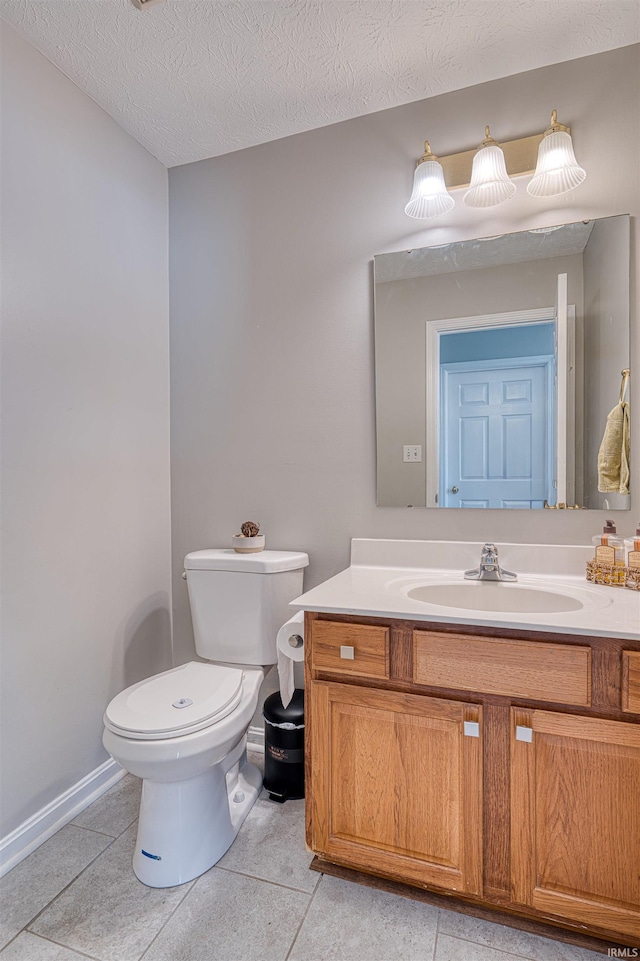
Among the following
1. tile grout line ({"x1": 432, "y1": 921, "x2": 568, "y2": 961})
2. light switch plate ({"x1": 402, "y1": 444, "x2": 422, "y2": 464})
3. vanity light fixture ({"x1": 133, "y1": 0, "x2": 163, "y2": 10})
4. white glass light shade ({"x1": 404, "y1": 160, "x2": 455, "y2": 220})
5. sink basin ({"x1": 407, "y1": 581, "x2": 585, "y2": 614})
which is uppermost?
vanity light fixture ({"x1": 133, "y1": 0, "x2": 163, "y2": 10})

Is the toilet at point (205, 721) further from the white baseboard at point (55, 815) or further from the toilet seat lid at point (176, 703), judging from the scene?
the white baseboard at point (55, 815)

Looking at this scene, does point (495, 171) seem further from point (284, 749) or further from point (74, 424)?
point (284, 749)

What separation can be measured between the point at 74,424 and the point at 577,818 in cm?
178

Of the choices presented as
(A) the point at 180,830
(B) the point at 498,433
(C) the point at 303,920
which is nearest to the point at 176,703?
(A) the point at 180,830

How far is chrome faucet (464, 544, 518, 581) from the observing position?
1.55m

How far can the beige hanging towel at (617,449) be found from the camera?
1.54 m

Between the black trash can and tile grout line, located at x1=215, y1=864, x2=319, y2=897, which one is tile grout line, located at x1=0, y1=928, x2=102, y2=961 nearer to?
tile grout line, located at x1=215, y1=864, x2=319, y2=897

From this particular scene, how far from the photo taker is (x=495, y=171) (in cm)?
160

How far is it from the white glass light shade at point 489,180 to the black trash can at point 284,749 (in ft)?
5.87

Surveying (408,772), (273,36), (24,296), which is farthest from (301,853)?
(273,36)

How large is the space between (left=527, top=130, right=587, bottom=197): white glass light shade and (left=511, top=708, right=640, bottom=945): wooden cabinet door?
1517 mm

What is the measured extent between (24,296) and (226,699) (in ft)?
4.39

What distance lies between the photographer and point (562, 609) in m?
1.41

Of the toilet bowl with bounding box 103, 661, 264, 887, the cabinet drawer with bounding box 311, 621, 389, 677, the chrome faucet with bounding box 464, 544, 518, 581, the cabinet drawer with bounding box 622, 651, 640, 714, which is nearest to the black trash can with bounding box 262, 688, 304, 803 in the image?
the toilet bowl with bounding box 103, 661, 264, 887
